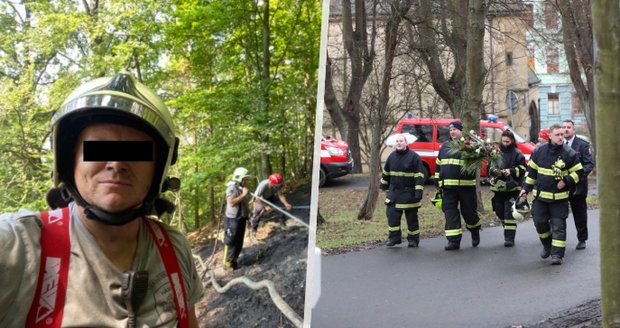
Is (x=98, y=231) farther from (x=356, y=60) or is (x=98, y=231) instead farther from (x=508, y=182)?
(x=508, y=182)

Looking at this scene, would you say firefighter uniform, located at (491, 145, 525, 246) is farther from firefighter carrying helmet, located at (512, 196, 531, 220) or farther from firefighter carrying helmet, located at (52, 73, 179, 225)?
firefighter carrying helmet, located at (52, 73, 179, 225)

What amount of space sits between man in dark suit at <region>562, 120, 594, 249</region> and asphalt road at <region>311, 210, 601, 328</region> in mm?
30

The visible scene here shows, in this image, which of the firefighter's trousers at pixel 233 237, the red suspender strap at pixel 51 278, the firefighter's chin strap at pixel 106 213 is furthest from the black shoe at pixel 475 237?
the red suspender strap at pixel 51 278

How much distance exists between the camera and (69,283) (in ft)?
3.17

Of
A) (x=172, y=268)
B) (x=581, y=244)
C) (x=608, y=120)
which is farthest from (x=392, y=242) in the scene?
(x=172, y=268)

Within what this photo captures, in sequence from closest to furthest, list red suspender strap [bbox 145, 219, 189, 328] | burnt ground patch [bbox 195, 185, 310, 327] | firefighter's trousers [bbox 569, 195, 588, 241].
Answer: red suspender strap [bbox 145, 219, 189, 328]
burnt ground patch [bbox 195, 185, 310, 327]
firefighter's trousers [bbox 569, 195, 588, 241]

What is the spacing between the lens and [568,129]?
77.4 inches

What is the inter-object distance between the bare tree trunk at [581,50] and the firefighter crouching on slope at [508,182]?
278mm

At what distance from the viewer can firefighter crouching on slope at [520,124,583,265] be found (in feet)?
6.57

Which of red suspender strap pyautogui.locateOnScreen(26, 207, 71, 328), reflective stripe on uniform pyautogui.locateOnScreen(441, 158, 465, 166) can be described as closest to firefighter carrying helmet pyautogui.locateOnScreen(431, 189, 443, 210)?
reflective stripe on uniform pyautogui.locateOnScreen(441, 158, 465, 166)

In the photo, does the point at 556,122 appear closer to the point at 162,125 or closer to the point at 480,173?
the point at 480,173

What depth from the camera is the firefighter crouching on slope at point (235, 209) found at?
1.79 metres

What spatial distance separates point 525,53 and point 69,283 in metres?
1.72

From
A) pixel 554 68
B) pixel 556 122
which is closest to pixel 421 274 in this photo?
pixel 556 122
